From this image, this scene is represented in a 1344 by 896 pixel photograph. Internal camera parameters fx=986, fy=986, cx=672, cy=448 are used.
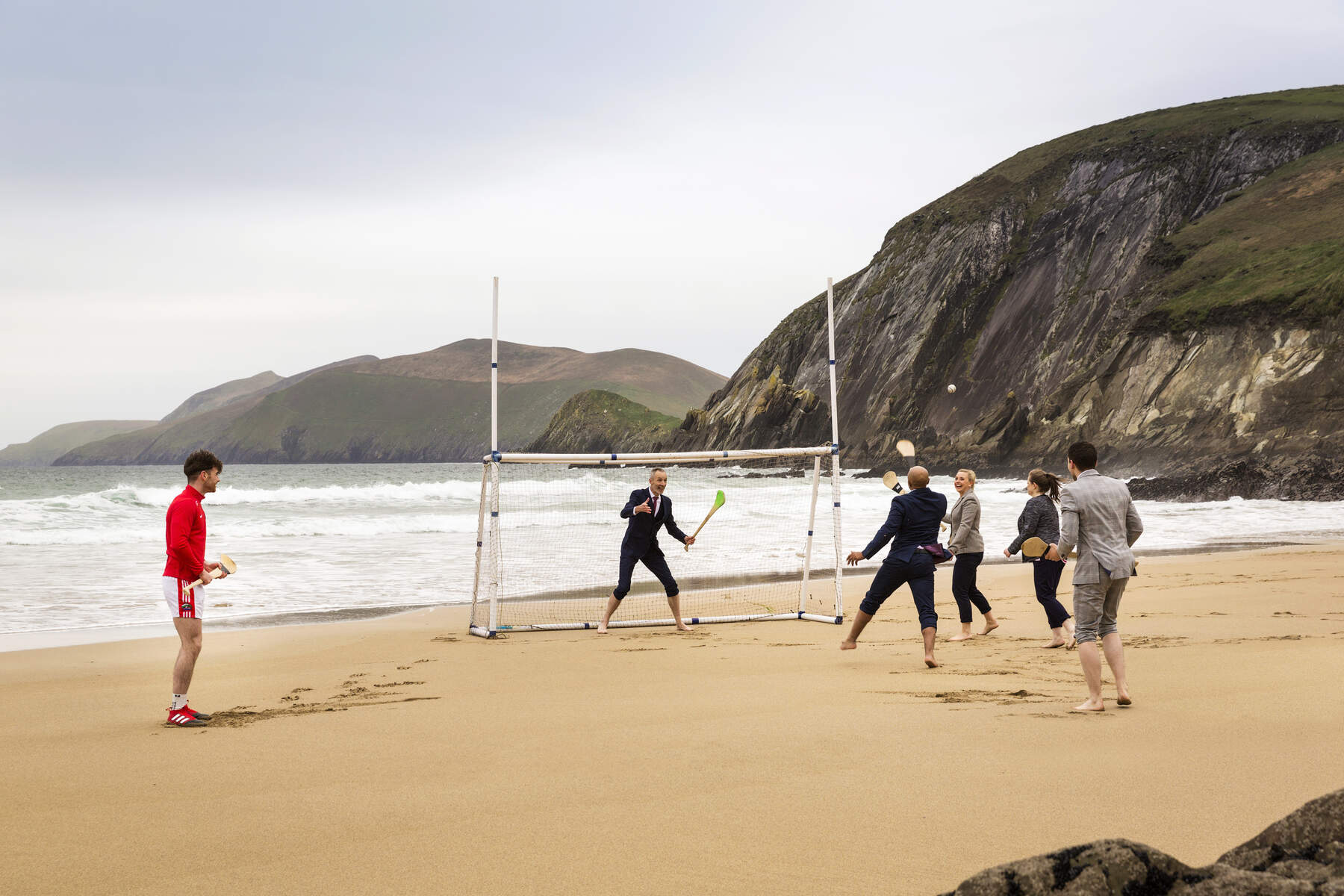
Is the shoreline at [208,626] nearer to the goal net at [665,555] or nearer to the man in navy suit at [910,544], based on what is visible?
the goal net at [665,555]

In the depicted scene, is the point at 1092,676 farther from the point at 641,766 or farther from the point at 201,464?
the point at 201,464

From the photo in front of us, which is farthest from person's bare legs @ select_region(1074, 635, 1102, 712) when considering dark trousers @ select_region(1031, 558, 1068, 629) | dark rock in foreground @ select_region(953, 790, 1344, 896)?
dark rock in foreground @ select_region(953, 790, 1344, 896)

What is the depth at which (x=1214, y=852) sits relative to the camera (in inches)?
141

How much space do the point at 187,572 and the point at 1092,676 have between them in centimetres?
544

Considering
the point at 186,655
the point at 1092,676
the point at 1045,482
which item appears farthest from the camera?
the point at 1045,482

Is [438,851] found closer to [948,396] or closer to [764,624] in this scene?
[764,624]

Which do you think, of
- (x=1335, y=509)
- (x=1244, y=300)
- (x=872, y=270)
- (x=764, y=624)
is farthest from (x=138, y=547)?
(x=872, y=270)

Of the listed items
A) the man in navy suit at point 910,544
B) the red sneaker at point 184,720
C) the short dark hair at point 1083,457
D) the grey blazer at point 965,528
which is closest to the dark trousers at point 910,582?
the man in navy suit at point 910,544

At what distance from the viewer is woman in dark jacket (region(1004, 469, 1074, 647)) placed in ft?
28.7

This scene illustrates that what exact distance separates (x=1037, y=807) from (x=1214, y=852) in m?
0.68

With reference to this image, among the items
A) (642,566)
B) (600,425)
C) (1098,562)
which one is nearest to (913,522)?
(1098,562)

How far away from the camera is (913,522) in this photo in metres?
8.22

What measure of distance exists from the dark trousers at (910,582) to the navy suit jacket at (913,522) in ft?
0.22

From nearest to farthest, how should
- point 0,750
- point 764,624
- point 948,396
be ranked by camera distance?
point 0,750
point 764,624
point 948,396
